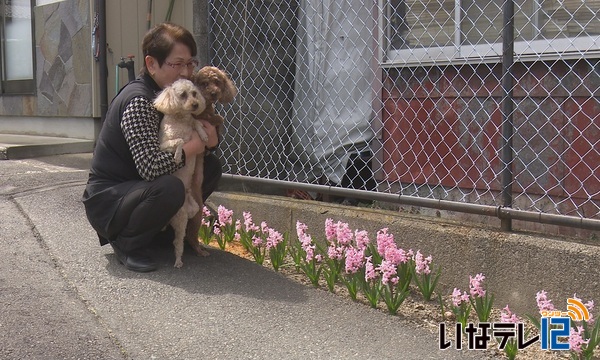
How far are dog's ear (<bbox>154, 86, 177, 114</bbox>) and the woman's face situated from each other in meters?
0.25

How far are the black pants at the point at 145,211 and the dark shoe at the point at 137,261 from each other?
47 mm

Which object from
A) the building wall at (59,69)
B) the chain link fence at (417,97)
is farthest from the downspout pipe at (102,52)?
the chain link fence at (417,97)

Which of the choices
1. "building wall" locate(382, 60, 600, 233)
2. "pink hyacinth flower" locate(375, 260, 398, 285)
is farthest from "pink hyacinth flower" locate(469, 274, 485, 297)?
"building wall" locate(382, 60, 600, 233)

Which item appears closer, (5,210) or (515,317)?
(515,317)

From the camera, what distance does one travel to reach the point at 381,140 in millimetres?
5633

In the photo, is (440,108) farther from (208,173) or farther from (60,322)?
(60,322)

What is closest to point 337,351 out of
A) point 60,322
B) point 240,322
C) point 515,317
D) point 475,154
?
point 240,322

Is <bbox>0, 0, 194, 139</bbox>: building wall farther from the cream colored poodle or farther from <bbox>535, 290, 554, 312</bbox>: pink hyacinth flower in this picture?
<bbox>535, 290, 554, 312</bbox>: pink hyacinth flower

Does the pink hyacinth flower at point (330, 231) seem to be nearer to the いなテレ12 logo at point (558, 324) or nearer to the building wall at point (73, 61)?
the いなテレ12 logo at point (558, 324)

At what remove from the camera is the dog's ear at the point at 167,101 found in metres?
4.07

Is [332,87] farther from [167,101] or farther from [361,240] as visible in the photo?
[167,101]

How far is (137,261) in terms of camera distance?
4.46m

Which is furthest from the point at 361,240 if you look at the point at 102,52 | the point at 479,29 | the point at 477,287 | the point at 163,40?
the point at 102,52

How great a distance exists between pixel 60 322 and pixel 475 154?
2904mm
